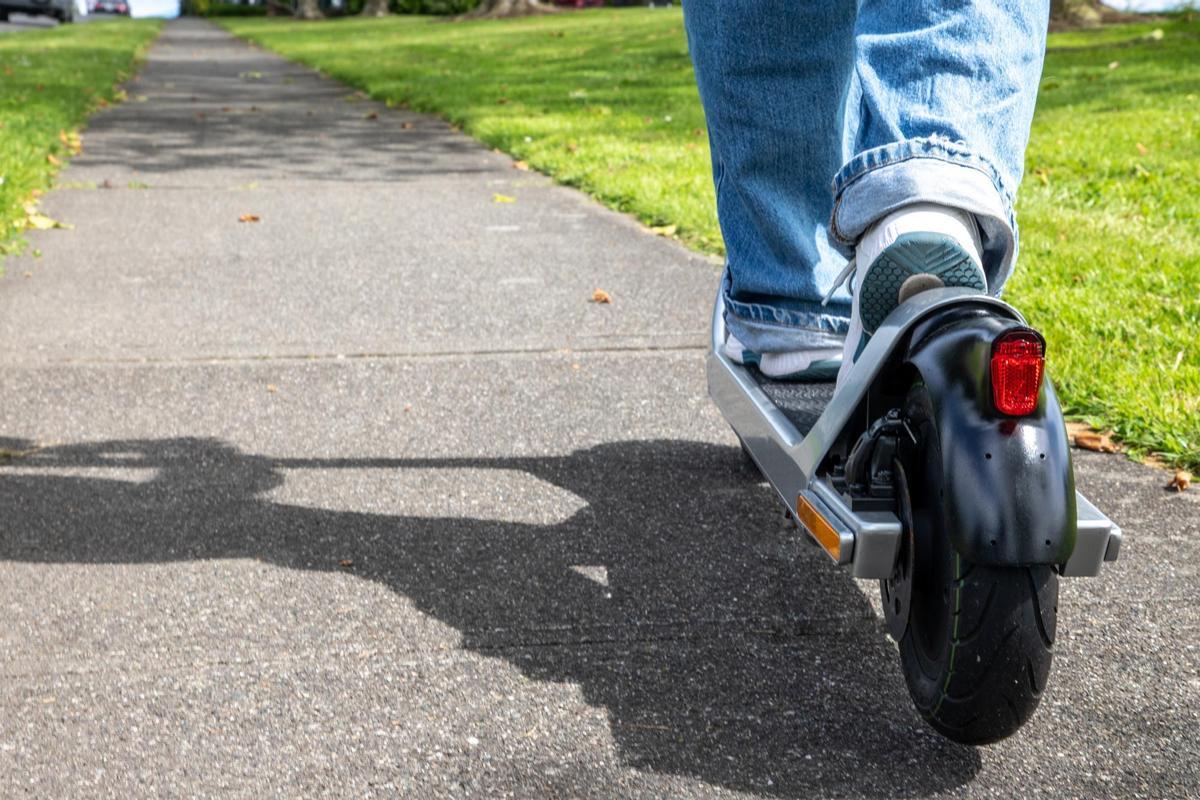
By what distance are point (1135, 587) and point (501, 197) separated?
215 inches

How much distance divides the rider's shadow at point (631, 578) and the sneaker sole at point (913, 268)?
24.8 inches

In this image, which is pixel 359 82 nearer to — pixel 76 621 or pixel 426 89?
pixel 426 89

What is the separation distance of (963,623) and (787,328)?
84 cm

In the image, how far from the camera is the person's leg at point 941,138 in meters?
1.89

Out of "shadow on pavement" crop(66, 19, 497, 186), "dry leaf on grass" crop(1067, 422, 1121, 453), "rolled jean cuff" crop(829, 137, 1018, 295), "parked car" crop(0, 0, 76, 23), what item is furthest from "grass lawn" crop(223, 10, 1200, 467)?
"parked car" crop(0, 0, 76, 23)

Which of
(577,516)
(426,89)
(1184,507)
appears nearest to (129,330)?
(577,516)

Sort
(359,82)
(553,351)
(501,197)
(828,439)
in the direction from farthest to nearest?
(359,82) → (501,197) → (553,351) → (828,439)

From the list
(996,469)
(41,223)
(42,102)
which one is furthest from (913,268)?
(42,102)

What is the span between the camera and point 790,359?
254 cm

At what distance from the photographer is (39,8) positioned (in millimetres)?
40875

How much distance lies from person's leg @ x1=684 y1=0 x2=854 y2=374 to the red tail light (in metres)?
0.65

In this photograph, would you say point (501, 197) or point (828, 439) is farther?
point (501, 197)

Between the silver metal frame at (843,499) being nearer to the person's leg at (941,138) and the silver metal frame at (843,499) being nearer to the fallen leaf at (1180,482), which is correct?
the person's leg at (941,138)

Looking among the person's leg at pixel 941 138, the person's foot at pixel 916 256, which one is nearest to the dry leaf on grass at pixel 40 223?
the person's leg at pixel 941 138
